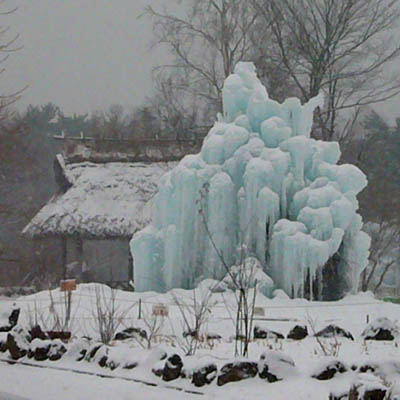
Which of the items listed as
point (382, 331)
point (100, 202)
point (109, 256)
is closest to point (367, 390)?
point (382, 331)

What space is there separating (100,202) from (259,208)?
9.16m

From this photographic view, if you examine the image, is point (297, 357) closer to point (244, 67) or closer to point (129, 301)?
point (129, 301)

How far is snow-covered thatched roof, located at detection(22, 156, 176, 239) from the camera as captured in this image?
2303 cm

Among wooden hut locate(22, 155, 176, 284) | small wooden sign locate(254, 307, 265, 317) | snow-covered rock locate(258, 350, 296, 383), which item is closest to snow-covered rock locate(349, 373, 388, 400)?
snow-covered rock locate(258, 350, 296, 383)

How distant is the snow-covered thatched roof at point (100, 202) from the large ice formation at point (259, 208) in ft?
19.7

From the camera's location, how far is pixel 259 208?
16047mm

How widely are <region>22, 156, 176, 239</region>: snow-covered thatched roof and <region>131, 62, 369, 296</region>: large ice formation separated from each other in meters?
5.99

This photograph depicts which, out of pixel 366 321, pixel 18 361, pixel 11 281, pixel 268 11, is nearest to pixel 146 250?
pixel 366 321

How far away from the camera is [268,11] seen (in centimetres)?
2533

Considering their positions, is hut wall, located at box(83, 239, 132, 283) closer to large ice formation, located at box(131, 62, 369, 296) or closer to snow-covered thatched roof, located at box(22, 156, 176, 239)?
snow-covered thatched roof, located at box(22, 156, 176, 239)

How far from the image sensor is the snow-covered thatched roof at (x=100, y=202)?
75.6 feet

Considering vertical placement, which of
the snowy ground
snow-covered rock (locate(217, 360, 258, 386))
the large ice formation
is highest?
the large ice formation

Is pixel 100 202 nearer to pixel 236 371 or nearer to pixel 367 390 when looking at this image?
pixel 236 371

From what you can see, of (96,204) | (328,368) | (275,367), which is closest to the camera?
(328,368)
